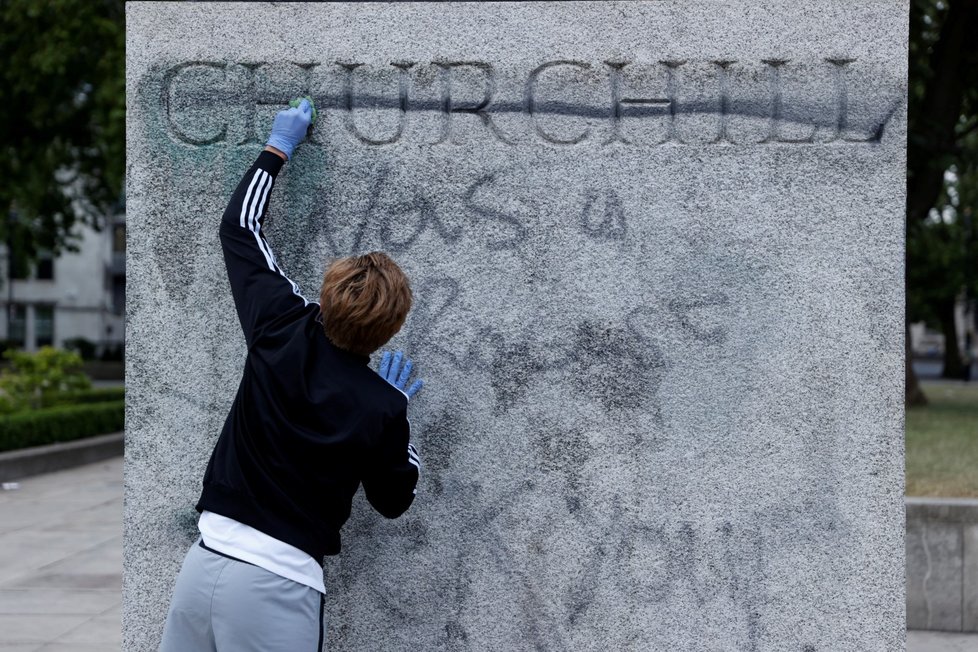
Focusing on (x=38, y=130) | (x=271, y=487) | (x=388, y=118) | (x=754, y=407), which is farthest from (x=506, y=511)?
(x=38, y=130)

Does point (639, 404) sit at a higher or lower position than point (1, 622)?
higher

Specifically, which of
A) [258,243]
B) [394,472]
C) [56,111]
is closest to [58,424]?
[56,111]

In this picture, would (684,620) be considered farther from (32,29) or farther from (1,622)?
(32,29)

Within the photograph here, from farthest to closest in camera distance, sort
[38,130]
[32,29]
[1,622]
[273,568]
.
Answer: [38,130] < [32,29] < [1,622] < [273,568]

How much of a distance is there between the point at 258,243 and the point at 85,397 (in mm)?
14739

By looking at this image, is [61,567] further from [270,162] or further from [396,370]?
[270,162]

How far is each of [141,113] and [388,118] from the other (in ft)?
2.81

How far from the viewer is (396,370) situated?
3543 millimetres

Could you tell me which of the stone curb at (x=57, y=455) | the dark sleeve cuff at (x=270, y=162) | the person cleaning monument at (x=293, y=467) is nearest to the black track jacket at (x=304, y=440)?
the person cleaning monument at (x=293, y=467)

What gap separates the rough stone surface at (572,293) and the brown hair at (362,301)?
84 centimetres

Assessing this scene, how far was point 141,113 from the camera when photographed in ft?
12.3

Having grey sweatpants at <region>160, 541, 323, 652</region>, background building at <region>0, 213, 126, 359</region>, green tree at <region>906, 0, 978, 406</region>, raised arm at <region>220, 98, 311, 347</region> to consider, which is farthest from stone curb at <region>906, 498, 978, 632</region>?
background building at <region>0, 213, 126, 359</region>

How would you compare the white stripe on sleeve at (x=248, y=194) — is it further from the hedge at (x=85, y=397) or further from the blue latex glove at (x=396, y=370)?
the hedge at (x=85, y=397)

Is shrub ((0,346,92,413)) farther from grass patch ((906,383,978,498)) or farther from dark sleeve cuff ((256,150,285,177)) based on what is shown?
dark sleeve cuff ((256,150,285,177))
